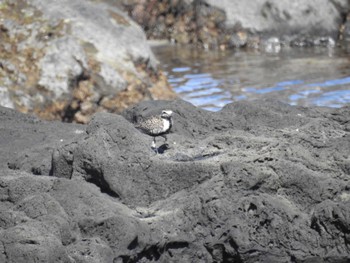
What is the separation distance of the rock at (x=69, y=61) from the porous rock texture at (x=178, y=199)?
3270 mm

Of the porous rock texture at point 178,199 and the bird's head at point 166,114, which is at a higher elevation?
the bird's head at point 166,114

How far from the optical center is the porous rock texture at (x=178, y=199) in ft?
16.6

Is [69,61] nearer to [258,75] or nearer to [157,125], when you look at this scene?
[157,125]

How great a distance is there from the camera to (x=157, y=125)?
6.26 m

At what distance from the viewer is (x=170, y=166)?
18.6ft

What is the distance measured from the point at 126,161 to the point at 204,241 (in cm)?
77

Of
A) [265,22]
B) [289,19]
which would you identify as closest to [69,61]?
[265,22]

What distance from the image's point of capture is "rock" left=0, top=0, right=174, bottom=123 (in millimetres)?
9500

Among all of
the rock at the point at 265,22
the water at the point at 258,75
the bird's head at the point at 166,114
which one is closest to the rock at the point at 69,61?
the water at the point at 258,75

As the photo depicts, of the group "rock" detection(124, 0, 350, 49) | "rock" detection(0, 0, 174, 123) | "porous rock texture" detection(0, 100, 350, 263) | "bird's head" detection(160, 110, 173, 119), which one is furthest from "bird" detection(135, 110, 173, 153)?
"rock" detection(124, 0, 350, 49)

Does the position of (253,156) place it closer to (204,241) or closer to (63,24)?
(204,241)

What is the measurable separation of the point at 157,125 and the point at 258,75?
26.2 feet

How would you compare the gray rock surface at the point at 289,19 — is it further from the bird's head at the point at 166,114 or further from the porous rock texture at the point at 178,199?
the porous rock texture at the point at 178,199

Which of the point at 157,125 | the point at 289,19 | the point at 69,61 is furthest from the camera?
the point at 289,19
